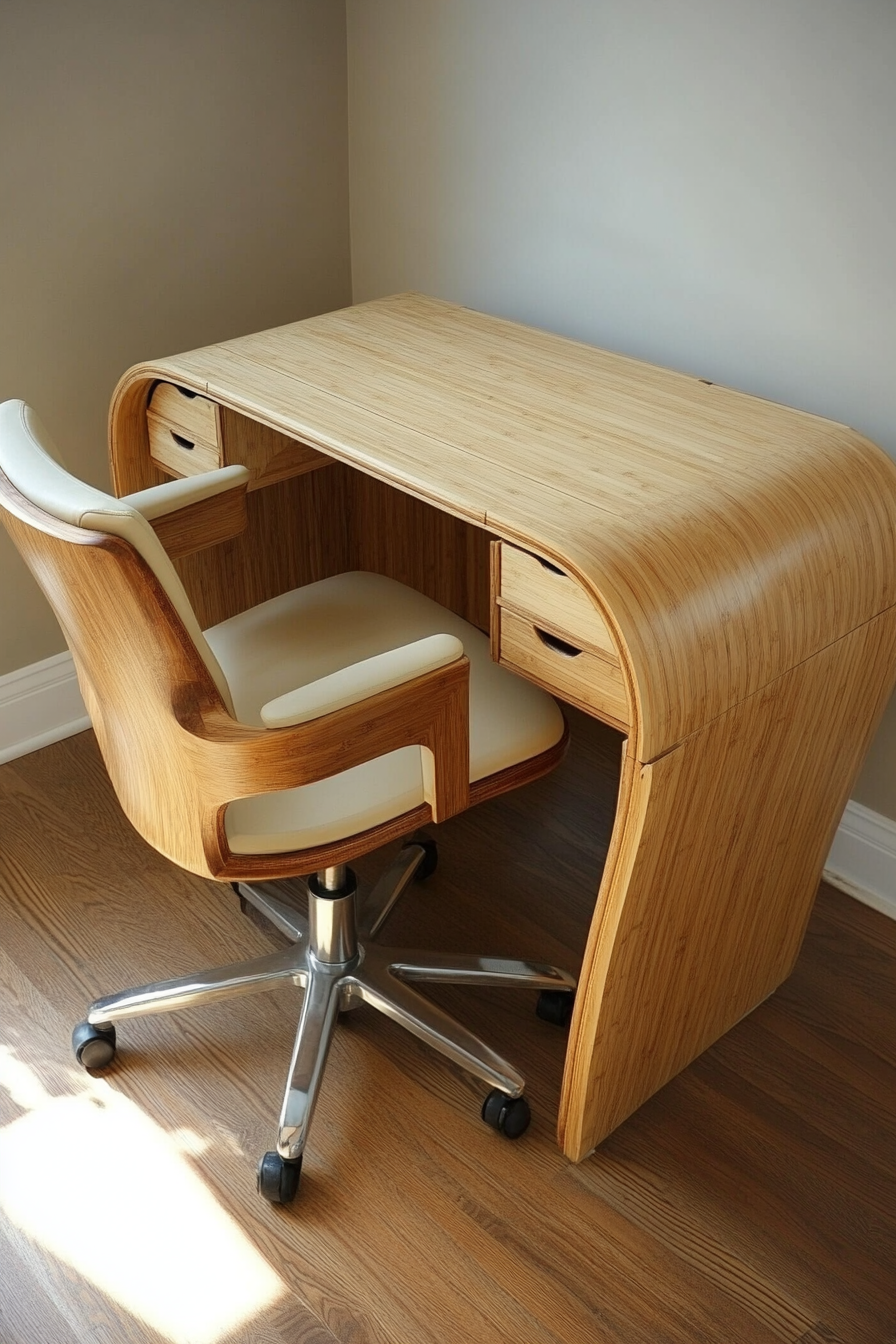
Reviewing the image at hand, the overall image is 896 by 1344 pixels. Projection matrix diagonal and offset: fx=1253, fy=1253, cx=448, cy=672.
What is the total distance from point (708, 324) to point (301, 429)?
0.68m

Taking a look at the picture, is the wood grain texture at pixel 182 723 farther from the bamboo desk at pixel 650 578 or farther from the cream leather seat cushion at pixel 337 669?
the bamboo desk at pixel 650 578

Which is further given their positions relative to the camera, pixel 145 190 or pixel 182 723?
pixel 145 190

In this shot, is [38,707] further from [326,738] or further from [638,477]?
[638,477]

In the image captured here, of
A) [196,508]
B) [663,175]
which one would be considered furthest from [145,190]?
A: [663,175]

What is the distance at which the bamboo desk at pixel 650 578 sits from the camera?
4.15ft

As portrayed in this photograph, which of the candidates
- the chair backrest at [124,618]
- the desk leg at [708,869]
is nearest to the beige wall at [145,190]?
the chair backrest at [124,618]

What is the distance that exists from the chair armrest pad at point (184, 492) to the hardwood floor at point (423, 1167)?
0.67 metres

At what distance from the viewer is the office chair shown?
1.20 m

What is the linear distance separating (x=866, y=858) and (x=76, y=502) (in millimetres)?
1368

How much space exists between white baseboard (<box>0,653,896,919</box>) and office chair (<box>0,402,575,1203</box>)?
22.1 inches

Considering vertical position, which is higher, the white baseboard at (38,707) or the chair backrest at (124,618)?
the chair backrest at (124,618)

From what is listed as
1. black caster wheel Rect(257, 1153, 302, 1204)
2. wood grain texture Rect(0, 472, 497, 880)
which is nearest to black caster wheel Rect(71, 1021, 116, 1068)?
black caster wheel Rect(257, 1153, 302, 1204)

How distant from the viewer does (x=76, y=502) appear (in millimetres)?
1144

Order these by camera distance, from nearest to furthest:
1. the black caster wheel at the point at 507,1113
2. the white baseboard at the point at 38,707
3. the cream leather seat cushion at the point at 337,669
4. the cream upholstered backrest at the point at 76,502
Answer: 1. the cream upholstered backrest at the point at 76,502
2. the cream leather seat cushion at the point at 337,669
3. the black caster wheel at the point at 507,1113
4. the white baseboard at the point at 38,707
